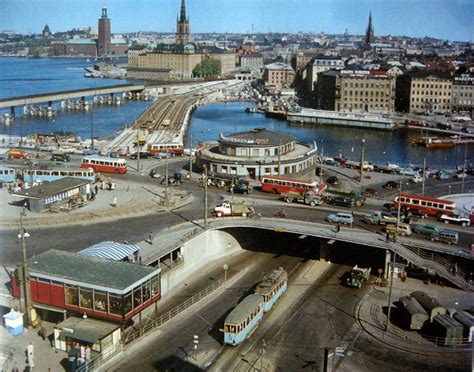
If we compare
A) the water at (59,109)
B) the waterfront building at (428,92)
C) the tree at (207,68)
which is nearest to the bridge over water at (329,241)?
the water at (59,109)

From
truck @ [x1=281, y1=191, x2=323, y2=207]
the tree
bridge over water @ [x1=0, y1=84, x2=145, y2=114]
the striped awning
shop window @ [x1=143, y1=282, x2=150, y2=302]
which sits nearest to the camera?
shop window @ [x1=143, y1=282, x2=150, y2=302]

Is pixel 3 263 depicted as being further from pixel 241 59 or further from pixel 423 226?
pixel 241 59

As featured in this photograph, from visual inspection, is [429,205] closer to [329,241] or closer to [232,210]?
[329,241]

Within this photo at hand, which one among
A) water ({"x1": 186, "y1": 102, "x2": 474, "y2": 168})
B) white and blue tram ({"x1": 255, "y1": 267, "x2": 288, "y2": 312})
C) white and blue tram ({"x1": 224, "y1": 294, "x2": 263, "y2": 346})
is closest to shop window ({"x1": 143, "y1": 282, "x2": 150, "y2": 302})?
white and blue tram ({"x1": 224, "y1": 294, "x2": 263, "y2": 346})

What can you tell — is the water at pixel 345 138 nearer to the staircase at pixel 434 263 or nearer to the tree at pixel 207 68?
the staircase at pixel 434 263

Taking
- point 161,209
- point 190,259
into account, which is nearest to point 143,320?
point 190,259

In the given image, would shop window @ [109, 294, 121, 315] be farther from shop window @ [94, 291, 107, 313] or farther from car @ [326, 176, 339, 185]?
car @ [326, 176, 339, 185]

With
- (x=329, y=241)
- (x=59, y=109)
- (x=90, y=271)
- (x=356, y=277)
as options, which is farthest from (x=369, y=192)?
(x=59, y=109)
